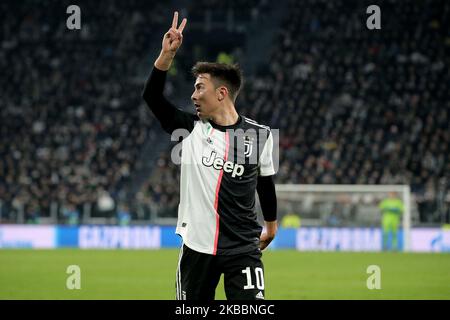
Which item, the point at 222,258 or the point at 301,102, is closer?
the point at 222,258

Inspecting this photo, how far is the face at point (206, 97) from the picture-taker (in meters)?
5.82

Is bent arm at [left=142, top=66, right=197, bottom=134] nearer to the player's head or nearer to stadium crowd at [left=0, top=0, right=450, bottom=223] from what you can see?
the player's head

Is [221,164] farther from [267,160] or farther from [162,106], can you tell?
[162,106]

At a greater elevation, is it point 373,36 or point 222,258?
point 373,36

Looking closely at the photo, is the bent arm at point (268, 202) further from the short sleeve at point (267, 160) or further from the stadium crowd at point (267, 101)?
the stadium crowd at point (267, 101)

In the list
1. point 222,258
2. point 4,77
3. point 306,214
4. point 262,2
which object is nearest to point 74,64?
point 4,77

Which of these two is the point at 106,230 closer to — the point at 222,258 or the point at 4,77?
the point at 4,77

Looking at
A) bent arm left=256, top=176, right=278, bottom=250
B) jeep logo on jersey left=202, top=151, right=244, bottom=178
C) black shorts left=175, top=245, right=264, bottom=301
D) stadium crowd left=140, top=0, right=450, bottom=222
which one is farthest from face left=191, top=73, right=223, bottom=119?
stadium crowd left=140, top=0, right=450, bottom=222

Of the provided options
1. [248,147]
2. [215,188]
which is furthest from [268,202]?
[215,188]

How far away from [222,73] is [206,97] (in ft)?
0.70

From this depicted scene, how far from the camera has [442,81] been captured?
3000 centimetres

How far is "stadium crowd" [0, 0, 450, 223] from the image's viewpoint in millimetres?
27531

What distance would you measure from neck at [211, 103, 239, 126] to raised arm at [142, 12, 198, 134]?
0.56 ft

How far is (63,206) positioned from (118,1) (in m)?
14.1
